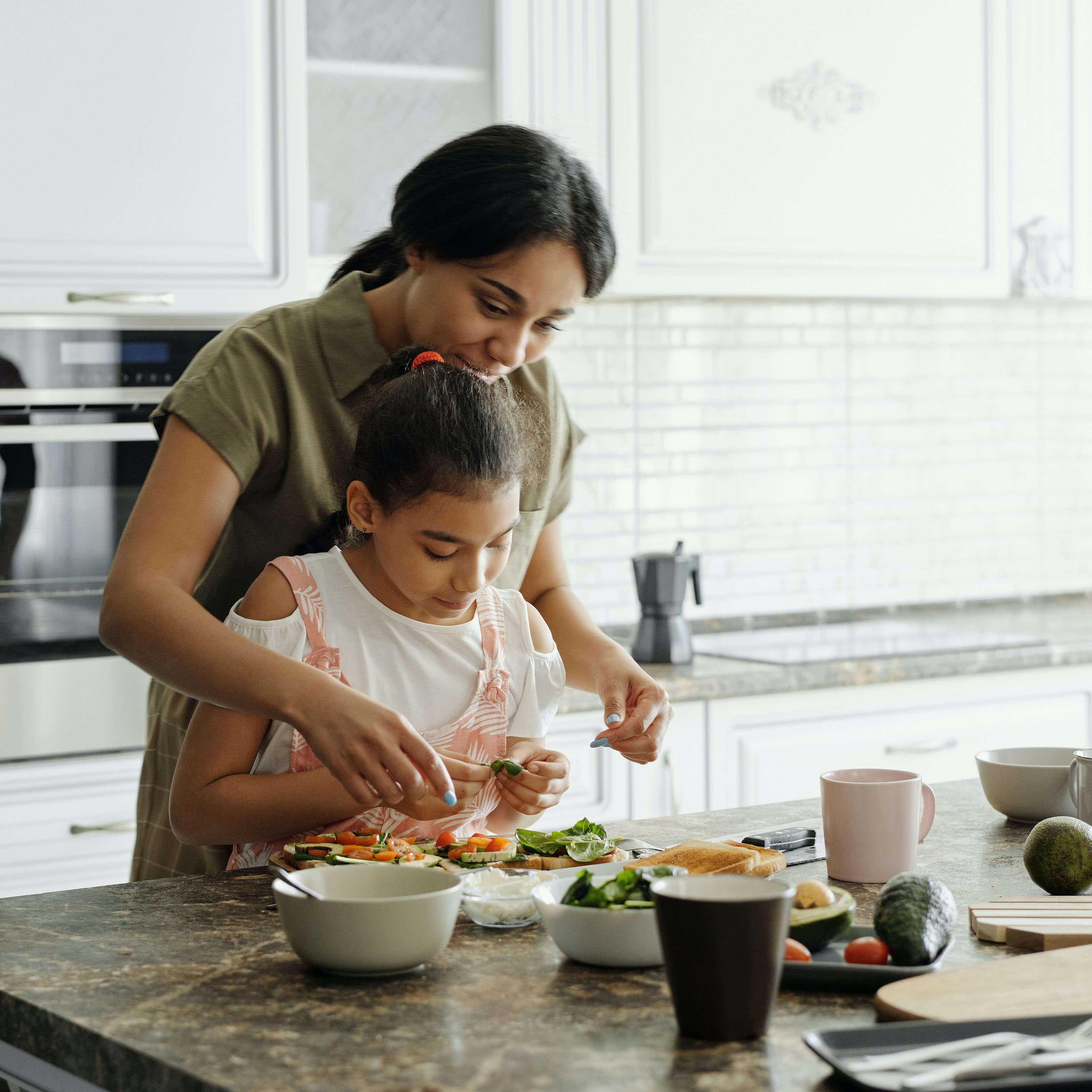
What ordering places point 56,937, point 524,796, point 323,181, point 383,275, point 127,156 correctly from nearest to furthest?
point 56,937, point 524,796, point 383,275, point 127,156, point 323,181

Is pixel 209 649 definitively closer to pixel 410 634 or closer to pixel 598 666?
pixel 410 634

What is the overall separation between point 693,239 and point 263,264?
2.92 feet

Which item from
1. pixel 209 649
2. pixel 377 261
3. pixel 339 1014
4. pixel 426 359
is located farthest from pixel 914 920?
pixel 377 261

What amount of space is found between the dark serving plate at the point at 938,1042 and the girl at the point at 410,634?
0.59 meters

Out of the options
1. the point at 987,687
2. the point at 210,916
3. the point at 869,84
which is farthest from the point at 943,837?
the point at 869,84

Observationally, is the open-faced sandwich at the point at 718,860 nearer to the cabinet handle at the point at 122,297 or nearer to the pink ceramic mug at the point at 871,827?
the pink ceramic mug at the point at 871,827

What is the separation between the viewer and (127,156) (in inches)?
101

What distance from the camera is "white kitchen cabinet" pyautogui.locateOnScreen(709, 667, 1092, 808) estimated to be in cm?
282

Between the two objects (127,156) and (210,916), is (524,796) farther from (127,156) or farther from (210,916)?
(127,156)

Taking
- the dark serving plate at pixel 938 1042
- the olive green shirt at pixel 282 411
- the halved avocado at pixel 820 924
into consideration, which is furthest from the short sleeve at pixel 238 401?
the dark serving plate at pixel 938 1042

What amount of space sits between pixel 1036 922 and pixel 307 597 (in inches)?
31.0

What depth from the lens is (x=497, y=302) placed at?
5.28ft

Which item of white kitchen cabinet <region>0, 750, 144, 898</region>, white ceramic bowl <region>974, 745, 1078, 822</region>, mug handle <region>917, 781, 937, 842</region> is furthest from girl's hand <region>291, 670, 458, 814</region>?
white kitchen cabinet <region>0, 750, 144, 898</region>

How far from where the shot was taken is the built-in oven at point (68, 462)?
256 centimetres
